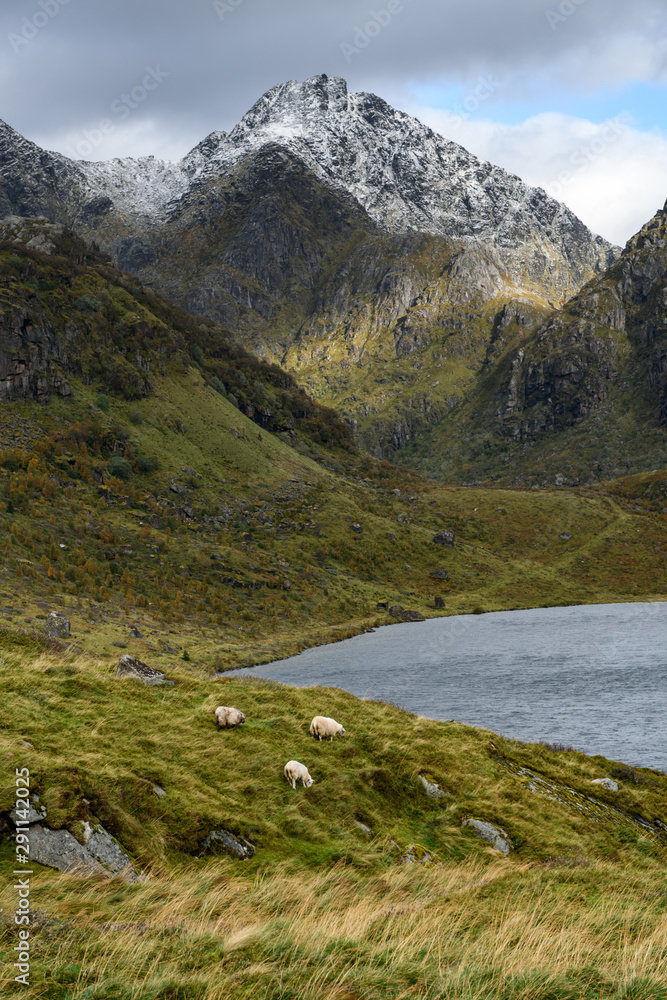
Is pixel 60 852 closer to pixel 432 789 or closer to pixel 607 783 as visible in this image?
pixel 432 789

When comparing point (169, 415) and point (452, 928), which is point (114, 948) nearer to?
point (452, 928)

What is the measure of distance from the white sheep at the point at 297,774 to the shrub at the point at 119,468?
335 ft

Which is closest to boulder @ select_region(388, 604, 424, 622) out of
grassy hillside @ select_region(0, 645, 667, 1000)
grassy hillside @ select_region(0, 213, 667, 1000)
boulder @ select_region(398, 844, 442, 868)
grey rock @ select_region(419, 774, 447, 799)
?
grassy hillside @ select_region(0, 213, 667, 1000)

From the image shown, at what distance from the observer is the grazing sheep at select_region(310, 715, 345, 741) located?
64.9 feet

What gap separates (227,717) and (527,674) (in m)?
47.7

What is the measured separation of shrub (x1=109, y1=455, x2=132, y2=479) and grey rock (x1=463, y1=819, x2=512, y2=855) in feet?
341

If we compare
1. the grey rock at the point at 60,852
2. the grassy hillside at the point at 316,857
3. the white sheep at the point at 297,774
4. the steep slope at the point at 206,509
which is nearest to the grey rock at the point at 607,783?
the grassy hillside at the point at 316,857

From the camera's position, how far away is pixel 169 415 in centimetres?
13700

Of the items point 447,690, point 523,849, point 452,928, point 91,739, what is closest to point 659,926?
point 452,928

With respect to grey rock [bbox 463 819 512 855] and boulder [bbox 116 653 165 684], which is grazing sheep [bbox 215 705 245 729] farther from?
grey rock [bbox 463 819 512 855]

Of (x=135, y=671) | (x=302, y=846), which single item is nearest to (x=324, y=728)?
(x=302, y=846)

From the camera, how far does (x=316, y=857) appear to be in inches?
548

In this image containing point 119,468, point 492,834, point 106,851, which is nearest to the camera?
point 106,851

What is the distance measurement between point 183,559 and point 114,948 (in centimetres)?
9160
